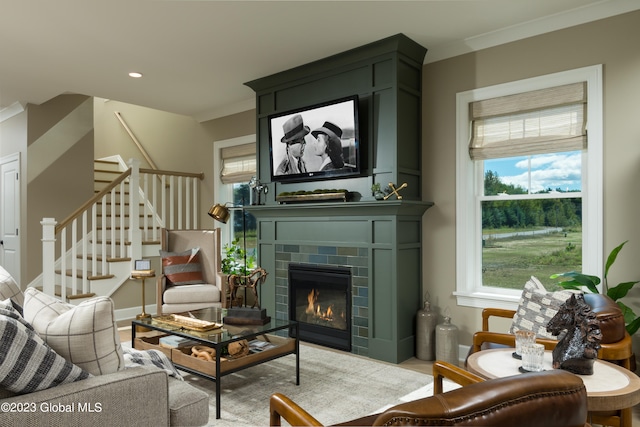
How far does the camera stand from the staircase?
5.02m

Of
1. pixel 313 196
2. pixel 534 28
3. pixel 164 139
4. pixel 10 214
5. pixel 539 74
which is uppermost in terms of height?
pixel 534 28

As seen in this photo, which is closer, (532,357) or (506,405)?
(506,405)

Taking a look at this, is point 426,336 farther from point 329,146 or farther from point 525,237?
point 329,146

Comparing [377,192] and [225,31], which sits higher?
[225,31]

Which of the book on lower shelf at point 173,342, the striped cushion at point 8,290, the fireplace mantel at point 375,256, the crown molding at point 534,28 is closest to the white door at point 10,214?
the book on lower shelf at point 173,342

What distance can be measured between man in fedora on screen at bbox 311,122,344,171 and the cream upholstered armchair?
153 centimetres

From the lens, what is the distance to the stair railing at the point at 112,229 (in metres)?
5.02

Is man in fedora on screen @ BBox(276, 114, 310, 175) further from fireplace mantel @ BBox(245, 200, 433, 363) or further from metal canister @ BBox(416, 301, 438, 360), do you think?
metal canister @ BBox(416, 301, 438, 360)

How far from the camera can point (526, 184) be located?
354 centimetres

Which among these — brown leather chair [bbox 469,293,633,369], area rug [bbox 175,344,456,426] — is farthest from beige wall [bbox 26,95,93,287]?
brown leather chair [bbox 469,293,633,369]

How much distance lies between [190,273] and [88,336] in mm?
3126

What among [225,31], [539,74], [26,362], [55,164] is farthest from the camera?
[55,164]

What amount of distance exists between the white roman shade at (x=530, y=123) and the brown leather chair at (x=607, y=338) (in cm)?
127

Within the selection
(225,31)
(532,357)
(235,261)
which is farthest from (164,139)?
(532,357)
